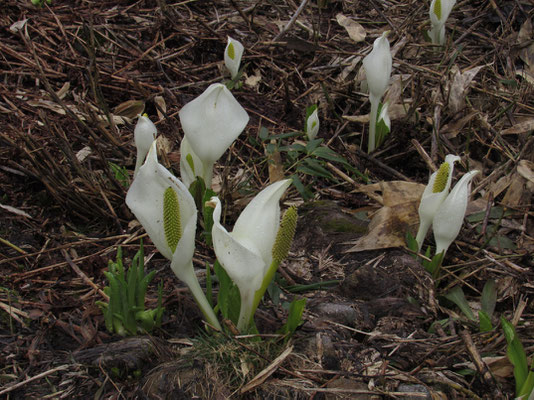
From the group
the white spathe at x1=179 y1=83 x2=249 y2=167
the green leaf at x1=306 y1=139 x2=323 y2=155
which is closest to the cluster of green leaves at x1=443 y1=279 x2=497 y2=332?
the green leaf at x1=306 y1=139 x2=323 y2=155

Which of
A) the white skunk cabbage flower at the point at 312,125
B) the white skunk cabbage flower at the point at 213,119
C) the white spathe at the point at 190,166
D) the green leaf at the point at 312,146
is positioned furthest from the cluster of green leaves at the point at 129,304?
the white skunk cabbage flower at the point at 312,125

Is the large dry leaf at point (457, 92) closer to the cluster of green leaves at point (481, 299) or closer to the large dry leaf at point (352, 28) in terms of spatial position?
the large dry leaf at point (352, 28)

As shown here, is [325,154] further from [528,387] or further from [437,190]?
[528,387]

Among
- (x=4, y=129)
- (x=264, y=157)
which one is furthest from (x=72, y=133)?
(x=264, y=157)

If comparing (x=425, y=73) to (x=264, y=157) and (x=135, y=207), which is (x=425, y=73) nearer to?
(x=264, y=157)

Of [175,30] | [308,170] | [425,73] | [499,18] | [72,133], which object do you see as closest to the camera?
[308,170]

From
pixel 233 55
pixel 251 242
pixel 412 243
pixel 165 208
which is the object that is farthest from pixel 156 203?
pixel 233 55

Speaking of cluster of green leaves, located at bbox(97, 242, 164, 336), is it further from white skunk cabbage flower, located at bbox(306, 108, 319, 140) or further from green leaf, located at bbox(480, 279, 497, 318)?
white skunk cabbage flower, located at bbox(306, 108, 319, 140)
